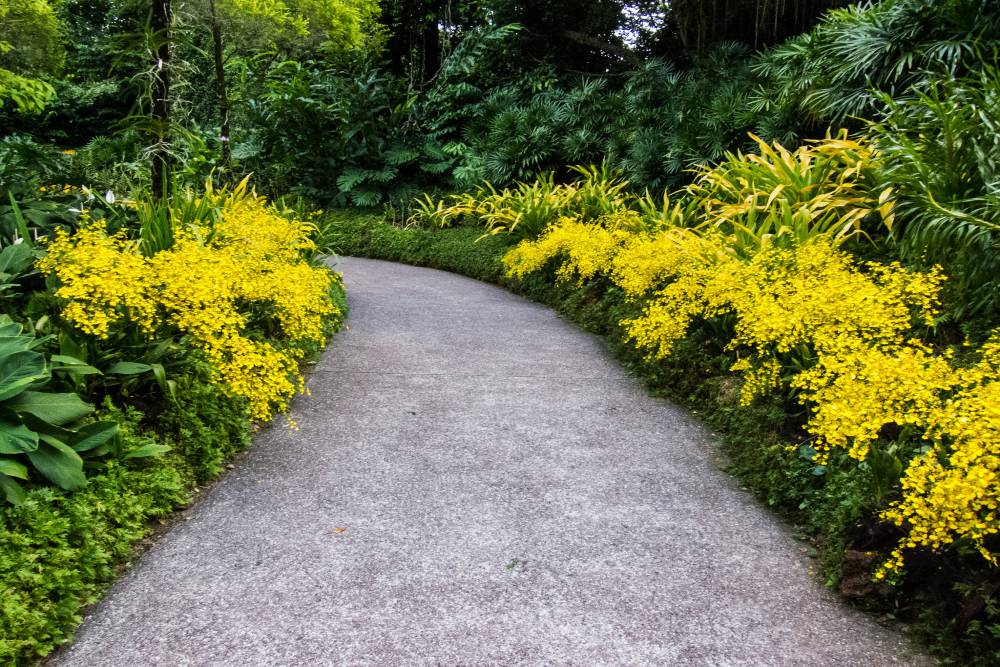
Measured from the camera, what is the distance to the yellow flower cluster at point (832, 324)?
1.97 meters

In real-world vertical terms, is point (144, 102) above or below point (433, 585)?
above

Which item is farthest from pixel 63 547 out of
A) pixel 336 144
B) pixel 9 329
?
pixel 336 144

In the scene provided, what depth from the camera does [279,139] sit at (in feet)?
42.4

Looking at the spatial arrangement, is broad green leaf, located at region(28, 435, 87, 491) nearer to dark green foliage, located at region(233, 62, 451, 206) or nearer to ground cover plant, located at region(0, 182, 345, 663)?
ground cover plant, located at region(0, 182, 345, 663)

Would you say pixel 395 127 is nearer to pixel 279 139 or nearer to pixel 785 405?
pixel 279 139

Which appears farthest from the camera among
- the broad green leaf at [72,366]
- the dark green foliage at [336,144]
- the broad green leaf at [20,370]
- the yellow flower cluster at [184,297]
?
the dark green foliage at [336,144]

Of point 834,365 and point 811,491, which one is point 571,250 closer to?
point 811,491

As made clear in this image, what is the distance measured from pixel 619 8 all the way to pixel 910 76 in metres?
8.17

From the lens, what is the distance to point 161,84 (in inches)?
175

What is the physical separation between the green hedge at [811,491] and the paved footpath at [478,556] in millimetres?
103

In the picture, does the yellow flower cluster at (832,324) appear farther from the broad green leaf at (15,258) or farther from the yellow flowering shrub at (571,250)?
the broad green leaf at (15,258)

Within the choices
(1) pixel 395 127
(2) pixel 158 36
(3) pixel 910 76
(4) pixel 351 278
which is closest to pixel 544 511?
(2) pixel 158 36

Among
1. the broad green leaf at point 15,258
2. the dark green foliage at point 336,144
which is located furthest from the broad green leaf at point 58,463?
the dark green foliage at point 336,144

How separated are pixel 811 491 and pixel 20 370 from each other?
310 centimetres
